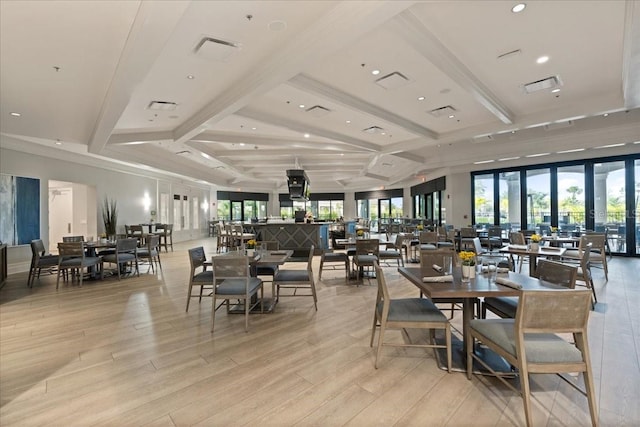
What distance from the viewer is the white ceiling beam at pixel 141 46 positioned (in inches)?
107

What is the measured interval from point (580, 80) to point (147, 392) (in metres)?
7.21

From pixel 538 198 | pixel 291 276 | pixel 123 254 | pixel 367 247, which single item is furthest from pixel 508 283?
pixel 538 198

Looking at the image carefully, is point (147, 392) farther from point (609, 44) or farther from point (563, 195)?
point (563, 195)

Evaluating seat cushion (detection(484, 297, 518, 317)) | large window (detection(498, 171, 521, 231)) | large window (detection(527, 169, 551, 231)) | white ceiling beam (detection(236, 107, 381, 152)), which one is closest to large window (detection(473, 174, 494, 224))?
large window (detection(498, 171, 521, 231))

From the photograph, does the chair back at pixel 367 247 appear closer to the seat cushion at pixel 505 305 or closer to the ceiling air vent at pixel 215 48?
the seat cushion at pixel 505 305

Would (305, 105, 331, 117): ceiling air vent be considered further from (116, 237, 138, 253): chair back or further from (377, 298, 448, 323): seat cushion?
(116, 237, 138, 253): chair back

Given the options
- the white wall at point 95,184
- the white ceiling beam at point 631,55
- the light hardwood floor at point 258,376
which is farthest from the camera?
the white wall at point 95,184

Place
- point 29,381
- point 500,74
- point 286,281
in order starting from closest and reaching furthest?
point 29,381 → point 286,281 → point 500,74

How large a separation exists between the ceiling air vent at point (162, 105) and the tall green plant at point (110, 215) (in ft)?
19.4

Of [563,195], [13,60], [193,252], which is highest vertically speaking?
[13,60]

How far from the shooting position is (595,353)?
298 centimetres

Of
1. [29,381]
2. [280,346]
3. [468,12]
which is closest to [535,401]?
[280,346]

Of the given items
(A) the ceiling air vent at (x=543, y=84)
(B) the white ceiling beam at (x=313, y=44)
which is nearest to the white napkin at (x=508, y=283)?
(B) the white ceiling beam at (x=313, y=44)

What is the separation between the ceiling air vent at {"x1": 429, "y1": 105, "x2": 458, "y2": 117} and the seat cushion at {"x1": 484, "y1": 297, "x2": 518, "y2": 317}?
442cm
